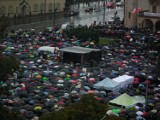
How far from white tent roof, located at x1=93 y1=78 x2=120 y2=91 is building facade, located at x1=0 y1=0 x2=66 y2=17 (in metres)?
40.0

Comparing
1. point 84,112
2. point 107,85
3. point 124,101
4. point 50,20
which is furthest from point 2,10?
Result: point 84,112

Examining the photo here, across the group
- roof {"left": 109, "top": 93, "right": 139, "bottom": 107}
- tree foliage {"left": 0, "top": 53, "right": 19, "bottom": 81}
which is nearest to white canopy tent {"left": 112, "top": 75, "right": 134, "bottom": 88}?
roof {"left": 109, "top": 93, "right": 139, "bottom": 107}

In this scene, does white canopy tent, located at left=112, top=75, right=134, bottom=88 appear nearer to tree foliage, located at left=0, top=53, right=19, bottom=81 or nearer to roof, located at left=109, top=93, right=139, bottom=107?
roof, located at left=109, top=93, right=139, bottom=107

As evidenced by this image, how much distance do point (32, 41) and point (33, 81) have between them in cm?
1693

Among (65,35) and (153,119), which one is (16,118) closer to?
(153,119)

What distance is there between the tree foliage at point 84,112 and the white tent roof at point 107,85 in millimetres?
14844

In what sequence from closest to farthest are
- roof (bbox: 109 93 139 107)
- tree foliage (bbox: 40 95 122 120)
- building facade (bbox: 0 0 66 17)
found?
1. tree foliage (bbox: 40 95 122 120)
2. roof (bbox: 109 93 139 107)
3. building facade (bbox: 0 0 66 17)

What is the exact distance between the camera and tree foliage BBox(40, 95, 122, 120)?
12867 mm

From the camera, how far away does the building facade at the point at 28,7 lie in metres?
67.4

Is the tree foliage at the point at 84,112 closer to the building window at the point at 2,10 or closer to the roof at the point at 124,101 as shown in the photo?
the roof at the point at 124,101

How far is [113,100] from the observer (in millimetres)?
25266

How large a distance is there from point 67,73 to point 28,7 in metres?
41.5

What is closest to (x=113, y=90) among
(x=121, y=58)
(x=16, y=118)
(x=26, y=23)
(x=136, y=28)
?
(x=121, y=58)

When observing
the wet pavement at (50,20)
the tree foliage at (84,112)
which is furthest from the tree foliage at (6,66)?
the wet pavement at (50,20)
